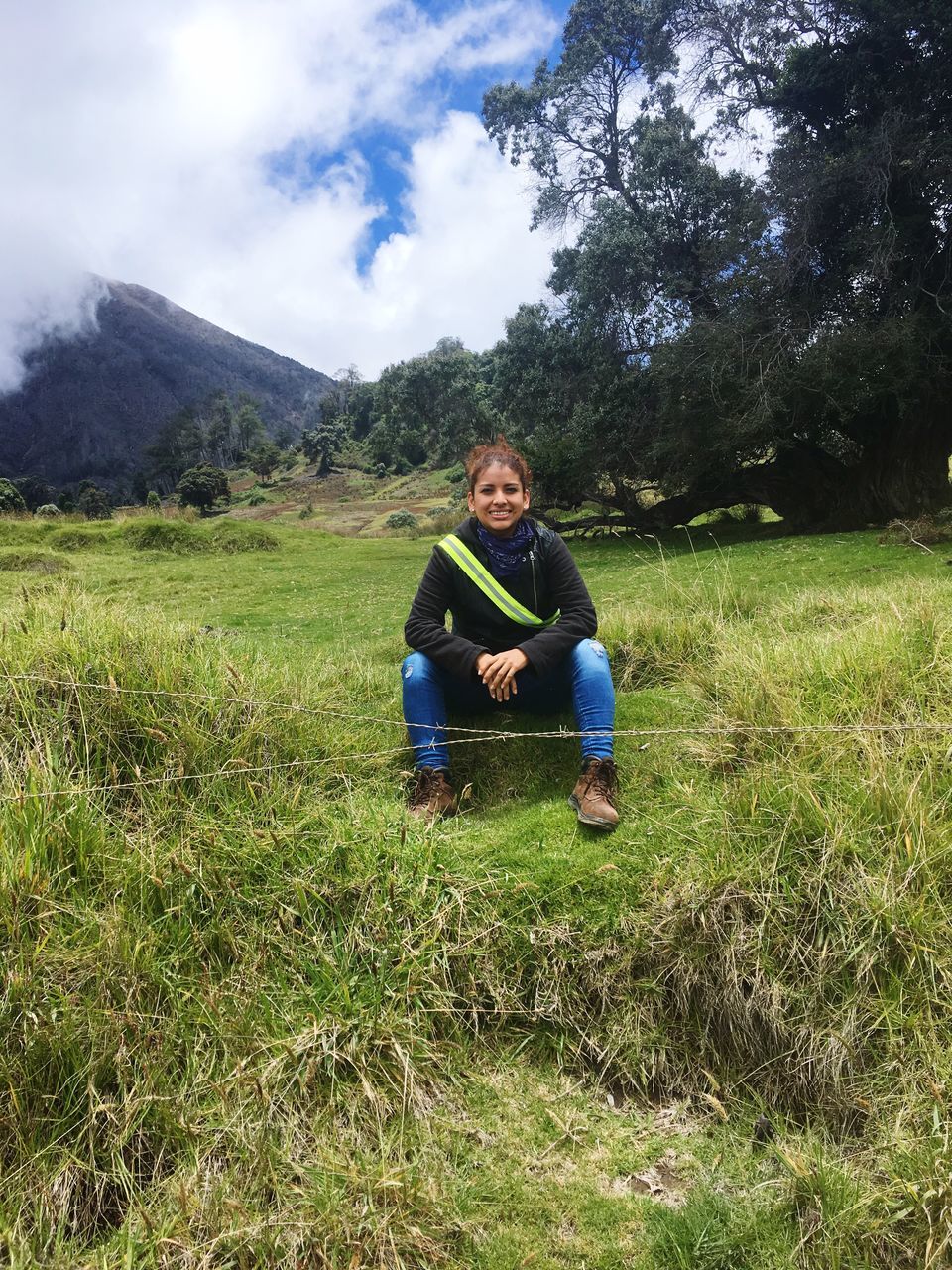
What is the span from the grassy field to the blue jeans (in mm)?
285

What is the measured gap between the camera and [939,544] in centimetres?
962

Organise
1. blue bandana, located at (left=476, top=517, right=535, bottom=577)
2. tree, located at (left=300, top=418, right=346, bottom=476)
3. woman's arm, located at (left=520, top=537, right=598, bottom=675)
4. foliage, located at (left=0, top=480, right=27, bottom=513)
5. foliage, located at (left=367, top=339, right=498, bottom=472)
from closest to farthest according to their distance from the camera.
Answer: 1. woman's arm, located at (left=520, top=537, right=598, bottom=675)
2. blue bandana, located at (left=476, top=517, right=535, bottom=577)
3. foliage, located at (left=0, top=480, right=27, bottom=513)
4. foliage, located at (left=367, top=339, right=498, bottom=472)
5. tree, located at (left=300, top=418, right=346, bottom=476)

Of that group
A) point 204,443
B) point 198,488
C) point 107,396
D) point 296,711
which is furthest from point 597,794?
point 107,396

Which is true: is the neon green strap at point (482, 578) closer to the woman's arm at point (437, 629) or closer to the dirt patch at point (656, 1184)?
the woman's arm at point (437, 629)

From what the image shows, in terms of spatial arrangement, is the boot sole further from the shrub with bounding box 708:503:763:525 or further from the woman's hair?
the shrub with bounding box 708:503:763:525

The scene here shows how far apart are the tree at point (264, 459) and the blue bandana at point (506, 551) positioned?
284ft

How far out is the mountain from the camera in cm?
15800

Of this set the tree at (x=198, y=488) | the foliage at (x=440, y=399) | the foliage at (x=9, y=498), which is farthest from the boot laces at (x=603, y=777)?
the foliage at (x=440, y=399)

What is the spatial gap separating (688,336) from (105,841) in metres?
14.7

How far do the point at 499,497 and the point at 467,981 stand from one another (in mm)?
2344

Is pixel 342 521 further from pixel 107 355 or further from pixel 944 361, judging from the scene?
pixel 107 355

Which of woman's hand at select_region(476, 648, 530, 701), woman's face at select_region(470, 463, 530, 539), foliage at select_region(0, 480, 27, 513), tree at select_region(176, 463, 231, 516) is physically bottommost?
woman's hand at select_region(476, 648, 530, 701)

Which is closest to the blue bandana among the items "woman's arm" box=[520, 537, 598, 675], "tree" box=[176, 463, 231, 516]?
"woman's arm" box=[520, 537, 598, 675]

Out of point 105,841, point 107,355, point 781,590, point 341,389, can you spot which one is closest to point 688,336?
point 781,590
